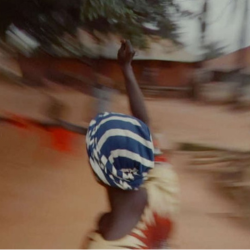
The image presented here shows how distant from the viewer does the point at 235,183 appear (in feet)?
3.25

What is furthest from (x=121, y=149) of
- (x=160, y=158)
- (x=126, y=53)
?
(x=126, y=53)

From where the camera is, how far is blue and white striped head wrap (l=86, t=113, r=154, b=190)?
37.6 inches

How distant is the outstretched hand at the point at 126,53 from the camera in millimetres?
988

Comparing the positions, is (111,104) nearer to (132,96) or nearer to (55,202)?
(132,96)


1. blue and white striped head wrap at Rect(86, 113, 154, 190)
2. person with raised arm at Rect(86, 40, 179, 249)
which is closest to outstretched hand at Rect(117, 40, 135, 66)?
person with raised arm at Rect(86, 40, 179, 249)

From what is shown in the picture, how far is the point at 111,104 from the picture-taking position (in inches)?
39.7

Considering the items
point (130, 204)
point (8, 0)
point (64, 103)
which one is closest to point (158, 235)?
point (130, 204)

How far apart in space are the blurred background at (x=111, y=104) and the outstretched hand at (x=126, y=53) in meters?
0.01

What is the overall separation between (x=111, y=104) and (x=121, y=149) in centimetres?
11

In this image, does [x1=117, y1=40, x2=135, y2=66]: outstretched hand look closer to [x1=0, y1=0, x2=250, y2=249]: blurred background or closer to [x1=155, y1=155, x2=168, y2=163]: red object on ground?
[x1=0, y1=0, x2=250, y2=249]: blurred background

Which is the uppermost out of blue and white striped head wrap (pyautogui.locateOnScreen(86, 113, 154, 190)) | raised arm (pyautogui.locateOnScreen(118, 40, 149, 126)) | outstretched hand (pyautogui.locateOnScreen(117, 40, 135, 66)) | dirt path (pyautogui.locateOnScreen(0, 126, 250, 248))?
outstretched hand (pyautogui.locateOnScreen(117, 40, 135, 66))

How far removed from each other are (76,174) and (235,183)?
34cm

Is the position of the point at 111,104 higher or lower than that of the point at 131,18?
lower

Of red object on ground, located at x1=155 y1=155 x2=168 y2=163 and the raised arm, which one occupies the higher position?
the raised arm
